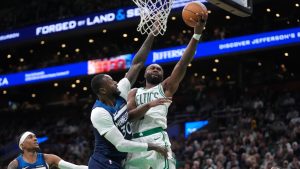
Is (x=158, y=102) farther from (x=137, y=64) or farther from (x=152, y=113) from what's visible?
(x=137, y=64)

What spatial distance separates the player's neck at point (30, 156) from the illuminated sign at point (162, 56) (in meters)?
13.9

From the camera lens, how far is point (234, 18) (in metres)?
24.4

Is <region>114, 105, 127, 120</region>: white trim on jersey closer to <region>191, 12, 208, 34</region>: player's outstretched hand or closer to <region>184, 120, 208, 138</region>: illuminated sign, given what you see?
<region>191, 12, 208, 34</region>: player's outstretched hand

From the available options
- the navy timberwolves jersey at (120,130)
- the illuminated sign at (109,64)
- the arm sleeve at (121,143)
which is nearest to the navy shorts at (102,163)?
the navy timberwolves jersey at (120,130)

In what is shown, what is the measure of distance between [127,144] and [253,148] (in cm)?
1074

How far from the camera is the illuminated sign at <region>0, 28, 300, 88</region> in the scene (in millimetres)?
20547

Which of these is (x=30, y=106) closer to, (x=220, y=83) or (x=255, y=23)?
(x=220, y=83)

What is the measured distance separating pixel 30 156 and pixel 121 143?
3.13 metres

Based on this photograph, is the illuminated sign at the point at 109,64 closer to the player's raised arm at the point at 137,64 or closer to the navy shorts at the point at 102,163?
the player's raised arm at the point at 137,64

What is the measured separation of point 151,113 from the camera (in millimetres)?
5883

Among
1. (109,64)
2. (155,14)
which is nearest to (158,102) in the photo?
(155,14)

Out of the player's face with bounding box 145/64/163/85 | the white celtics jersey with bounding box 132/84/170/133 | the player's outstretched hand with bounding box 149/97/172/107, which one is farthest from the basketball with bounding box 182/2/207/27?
the player's outstretched hand with bounding box 149/97/172/107

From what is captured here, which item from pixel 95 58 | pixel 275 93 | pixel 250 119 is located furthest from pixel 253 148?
pixel 95 58

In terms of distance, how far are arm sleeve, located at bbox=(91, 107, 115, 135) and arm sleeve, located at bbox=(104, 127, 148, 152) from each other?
0.05m
